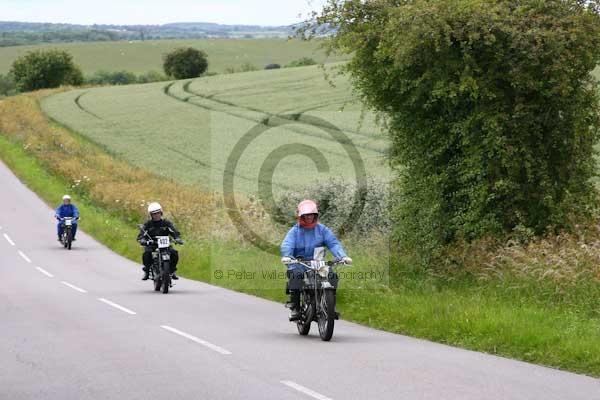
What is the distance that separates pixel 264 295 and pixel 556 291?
669 centimetres

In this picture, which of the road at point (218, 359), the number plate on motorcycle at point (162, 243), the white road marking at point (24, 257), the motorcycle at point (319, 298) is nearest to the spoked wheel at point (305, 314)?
the motorcycle at point (319, 298)

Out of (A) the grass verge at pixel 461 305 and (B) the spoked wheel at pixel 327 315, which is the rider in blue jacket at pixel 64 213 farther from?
(B) the spoked wheel at pixel 327 315

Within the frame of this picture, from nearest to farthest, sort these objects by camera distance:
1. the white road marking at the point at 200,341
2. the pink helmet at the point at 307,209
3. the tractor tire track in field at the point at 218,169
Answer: the white road marking at the point at 200,341 < the pink helmet at the point at 307,209 < the tractor tire track in field at the point at 218,169

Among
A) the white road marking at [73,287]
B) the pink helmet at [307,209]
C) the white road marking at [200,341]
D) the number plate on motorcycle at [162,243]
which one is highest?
the pink helmet at [307,209]

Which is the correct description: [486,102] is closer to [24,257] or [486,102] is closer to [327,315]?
[327,315]

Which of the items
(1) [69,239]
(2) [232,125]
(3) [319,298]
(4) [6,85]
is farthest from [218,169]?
(4) [6,85]

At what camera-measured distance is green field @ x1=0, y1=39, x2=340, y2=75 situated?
153 metres

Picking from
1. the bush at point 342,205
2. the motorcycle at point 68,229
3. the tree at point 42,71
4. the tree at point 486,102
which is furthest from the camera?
the tree at point 42,71

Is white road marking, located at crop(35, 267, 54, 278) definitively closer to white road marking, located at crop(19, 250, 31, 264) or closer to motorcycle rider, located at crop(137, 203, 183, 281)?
white road marking, located at crop(19, 250, 31, 264)

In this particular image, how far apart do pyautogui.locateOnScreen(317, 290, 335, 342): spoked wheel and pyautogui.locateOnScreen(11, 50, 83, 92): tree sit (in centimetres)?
11058

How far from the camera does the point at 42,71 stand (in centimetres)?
12006

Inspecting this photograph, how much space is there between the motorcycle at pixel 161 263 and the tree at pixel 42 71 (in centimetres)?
10129

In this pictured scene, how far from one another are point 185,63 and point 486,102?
10874 centimetres

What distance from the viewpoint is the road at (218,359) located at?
984 centimetres
